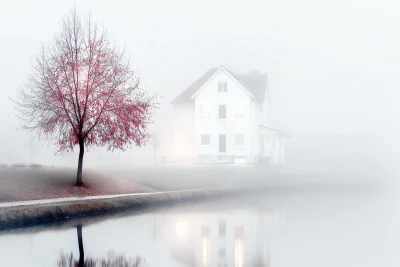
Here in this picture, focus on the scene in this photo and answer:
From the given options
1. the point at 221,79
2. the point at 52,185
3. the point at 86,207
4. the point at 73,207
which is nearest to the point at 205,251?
the point at 73,207

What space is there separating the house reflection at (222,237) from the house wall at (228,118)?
37.1 meters

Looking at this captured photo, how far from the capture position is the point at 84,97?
4072cm

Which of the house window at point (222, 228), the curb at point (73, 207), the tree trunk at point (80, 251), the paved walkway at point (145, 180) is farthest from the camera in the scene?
the paved walkway at point (145, 180)

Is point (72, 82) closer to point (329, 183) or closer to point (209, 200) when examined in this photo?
point (209, 200)

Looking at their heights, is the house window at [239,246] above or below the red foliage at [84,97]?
below

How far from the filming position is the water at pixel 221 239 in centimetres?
2133

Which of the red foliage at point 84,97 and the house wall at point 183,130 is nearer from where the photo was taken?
the red foliage at point 84,97

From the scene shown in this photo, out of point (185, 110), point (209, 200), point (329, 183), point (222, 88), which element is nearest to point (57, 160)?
point (185, 110)

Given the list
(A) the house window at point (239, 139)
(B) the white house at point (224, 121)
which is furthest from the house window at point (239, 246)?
(A) the house window at point (239, 139)

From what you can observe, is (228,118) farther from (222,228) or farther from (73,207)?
(222,228)

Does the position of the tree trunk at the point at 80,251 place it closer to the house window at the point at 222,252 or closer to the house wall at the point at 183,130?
the house window at the point at 222,252

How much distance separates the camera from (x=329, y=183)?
66500 mm

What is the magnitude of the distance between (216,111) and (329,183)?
16605 mm

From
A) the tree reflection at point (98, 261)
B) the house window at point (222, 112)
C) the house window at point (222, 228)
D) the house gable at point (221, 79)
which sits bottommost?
the tree reflection at point (98, 261)
